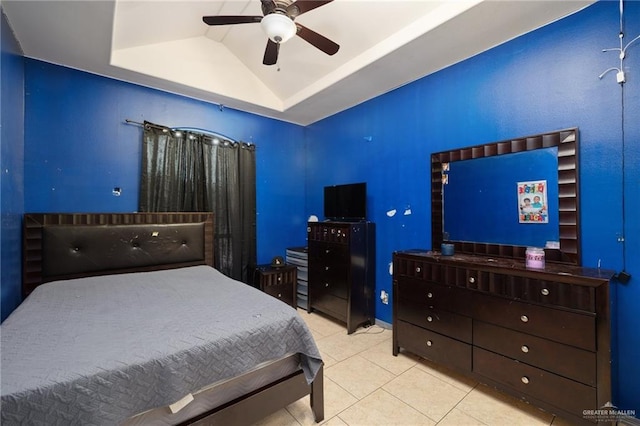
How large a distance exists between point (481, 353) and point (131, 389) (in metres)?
2.07

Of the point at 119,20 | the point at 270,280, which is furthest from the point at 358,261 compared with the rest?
the point at 119,20

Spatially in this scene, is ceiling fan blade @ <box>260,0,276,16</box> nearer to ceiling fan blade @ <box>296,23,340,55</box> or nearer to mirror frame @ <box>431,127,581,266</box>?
ceiling fan blade @ <box>296,23,340,55</box>

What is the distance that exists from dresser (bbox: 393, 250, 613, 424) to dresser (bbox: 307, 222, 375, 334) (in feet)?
2.22

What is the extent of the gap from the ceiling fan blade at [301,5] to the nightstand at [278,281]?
2.59 metres

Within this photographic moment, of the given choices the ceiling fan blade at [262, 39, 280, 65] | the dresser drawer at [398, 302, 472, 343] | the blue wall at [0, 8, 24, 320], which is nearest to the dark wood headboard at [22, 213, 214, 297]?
the blue wall at [0, 8, 24, 320]

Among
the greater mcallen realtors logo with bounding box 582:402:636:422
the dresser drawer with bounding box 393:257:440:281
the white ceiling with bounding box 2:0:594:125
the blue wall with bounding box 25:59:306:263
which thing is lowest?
the greater mcallen realtors logo with bounding box 582:402:636:422

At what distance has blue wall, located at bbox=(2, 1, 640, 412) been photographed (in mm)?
1687

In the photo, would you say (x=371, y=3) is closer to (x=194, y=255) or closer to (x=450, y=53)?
(x=450, y=53)

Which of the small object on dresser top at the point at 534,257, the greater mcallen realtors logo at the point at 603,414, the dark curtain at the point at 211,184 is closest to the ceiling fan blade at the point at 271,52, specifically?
the dark curtain at the point at 211,184

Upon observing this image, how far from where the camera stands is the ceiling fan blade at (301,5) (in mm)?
1594

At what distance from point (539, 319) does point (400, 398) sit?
1.04 meters

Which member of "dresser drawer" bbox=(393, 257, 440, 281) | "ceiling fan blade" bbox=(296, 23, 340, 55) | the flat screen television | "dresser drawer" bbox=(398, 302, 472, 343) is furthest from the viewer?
the flat screen television

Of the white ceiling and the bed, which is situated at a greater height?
the white ceiling

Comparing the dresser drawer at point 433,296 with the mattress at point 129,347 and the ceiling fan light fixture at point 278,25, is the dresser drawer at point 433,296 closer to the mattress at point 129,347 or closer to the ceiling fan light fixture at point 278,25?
the mattress at point 129,347
